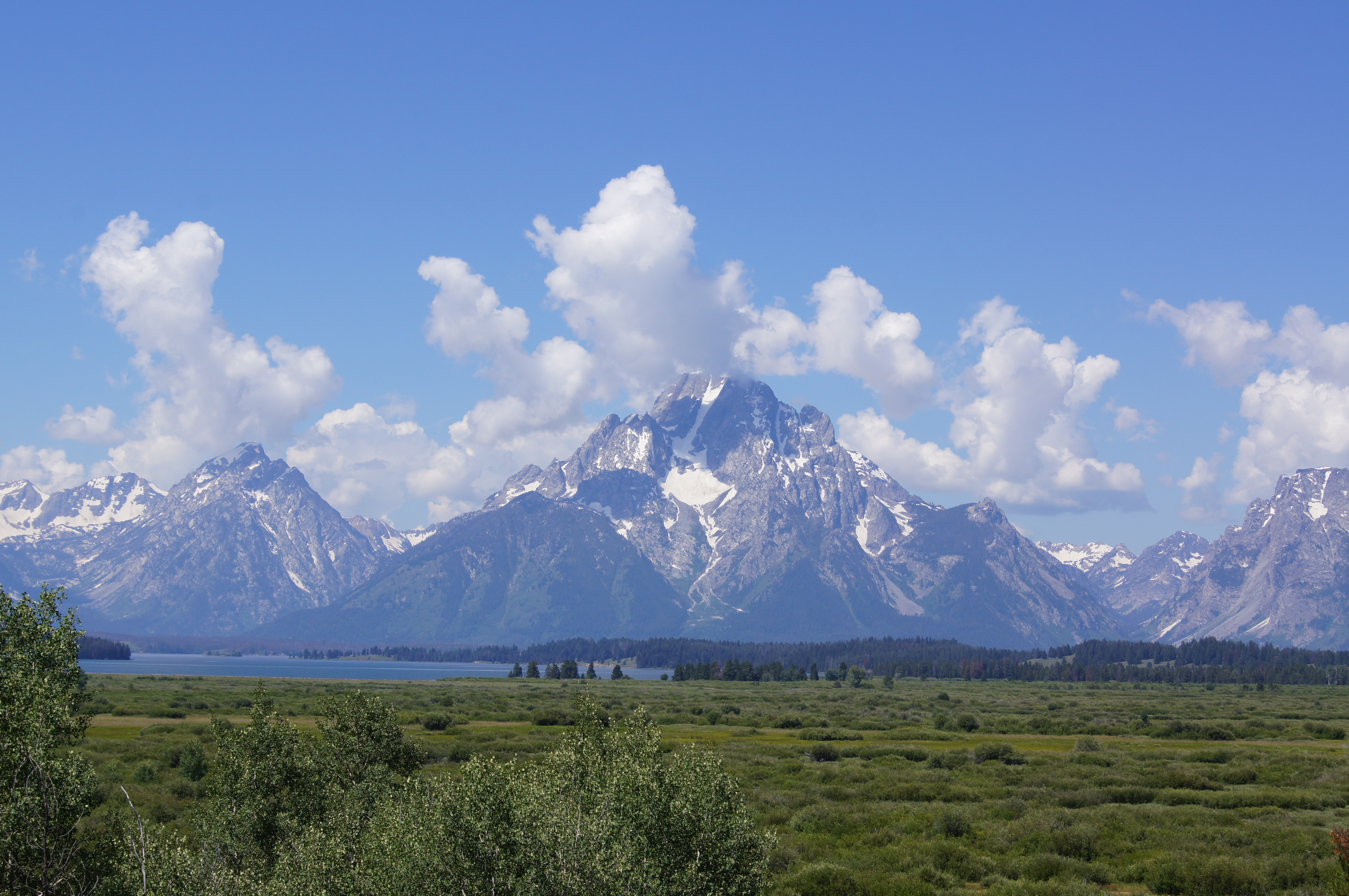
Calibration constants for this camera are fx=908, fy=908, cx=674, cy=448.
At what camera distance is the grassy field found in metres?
45.7

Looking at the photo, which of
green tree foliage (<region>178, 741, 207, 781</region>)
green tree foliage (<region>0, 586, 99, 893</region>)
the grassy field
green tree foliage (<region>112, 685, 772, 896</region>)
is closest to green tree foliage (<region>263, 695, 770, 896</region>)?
green tree foliage (<region>112, 685, 772, 896</region>)

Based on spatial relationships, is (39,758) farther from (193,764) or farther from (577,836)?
(193,764)

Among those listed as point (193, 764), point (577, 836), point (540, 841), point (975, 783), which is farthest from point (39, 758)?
point (975, 783)

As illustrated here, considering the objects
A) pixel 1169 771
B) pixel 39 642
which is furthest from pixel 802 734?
pixel 39 642

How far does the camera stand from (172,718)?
112 metres

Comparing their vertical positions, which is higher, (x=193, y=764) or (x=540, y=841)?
(x=540, y=841)

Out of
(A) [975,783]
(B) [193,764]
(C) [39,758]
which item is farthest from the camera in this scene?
(A) [975,783]

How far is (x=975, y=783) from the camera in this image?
238 feet

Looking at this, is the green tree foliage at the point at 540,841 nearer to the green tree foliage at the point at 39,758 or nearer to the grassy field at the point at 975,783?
the grassy field at the point at 975,783

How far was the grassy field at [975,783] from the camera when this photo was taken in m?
45.7

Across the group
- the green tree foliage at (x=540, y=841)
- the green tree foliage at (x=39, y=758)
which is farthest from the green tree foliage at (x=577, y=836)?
the green tree foliage at (x=39, y=758)

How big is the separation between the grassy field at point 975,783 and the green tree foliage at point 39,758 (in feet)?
43.5

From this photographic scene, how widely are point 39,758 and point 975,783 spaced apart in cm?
6429

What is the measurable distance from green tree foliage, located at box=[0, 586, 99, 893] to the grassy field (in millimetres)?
13259
